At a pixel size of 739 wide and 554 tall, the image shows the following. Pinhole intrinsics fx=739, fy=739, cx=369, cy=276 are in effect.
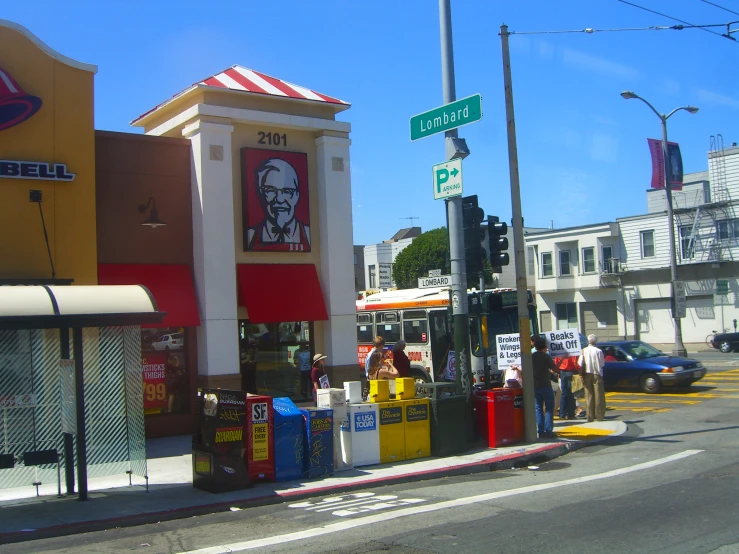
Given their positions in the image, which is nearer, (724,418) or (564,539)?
(564,539)

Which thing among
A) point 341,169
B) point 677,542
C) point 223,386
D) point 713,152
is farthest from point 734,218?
point 677,542

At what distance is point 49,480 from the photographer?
34.4 ft

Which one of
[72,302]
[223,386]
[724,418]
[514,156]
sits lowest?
[724,418]

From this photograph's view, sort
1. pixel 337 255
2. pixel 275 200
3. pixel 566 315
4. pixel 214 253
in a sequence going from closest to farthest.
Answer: pixel 214 253, pixel 275 200, pixel 337 255, pixel 566 315

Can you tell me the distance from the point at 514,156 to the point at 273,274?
232 inches

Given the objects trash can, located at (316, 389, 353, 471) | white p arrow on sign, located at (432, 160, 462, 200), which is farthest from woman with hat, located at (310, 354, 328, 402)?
white p arrow on sign, located at (432, 160, 462, 200)

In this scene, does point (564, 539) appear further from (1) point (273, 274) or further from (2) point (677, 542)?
(1) point (273, 274)

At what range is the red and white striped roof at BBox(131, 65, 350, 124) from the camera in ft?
52.6

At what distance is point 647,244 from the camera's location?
151 feet

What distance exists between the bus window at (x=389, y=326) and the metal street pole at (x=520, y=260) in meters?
8.46

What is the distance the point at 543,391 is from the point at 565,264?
3693 centimetres

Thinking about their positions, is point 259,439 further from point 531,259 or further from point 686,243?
point 531,259

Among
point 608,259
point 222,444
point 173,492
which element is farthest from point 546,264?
point 173,492

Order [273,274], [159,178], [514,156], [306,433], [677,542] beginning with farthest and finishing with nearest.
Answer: [273,274] < [159,178] < [514,156] < [306,433] < [677,542]
